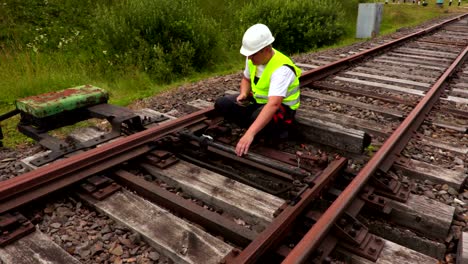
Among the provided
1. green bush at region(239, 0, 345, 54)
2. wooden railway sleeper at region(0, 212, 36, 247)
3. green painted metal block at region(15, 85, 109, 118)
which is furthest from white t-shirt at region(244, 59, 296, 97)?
green bush at region(239, 0, 345, 54)

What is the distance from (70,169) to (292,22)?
10.1 m

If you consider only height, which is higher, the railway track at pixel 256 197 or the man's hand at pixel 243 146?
the man's hand at pixel 243 146

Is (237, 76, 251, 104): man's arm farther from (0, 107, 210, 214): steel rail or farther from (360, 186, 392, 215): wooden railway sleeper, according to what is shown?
(360, 186, 392, 215): wooden railway sleeper

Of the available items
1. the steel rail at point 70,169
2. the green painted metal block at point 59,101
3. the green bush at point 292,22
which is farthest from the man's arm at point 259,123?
the green bush at point 292,22

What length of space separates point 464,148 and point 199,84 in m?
4.03

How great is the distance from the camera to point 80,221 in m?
2.53

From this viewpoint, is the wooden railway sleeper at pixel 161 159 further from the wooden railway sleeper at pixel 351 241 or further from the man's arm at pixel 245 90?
the wooden railway sleeper at pixel 351 241

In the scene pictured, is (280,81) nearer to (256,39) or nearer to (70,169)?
(256,39)

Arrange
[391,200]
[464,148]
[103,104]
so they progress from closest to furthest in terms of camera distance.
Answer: [391,200] < [464,148] < [103,104]

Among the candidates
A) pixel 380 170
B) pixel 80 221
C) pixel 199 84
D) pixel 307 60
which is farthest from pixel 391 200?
pixel 307 60

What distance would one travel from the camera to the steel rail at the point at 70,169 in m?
2.51

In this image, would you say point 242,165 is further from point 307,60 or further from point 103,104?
point 307,60

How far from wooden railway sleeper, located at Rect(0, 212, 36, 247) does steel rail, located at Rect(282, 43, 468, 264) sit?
1.58 m

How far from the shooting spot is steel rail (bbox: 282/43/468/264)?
6.66 ft
